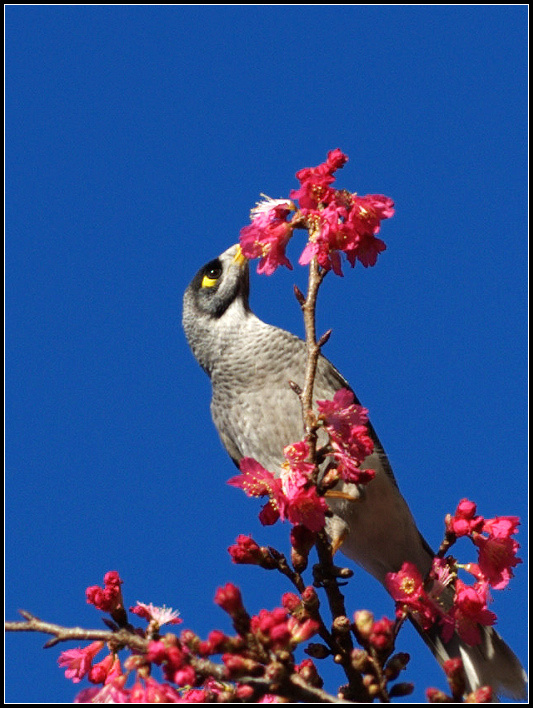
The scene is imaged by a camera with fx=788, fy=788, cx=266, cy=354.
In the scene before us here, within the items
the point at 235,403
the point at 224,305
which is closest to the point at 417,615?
the point at 235,403

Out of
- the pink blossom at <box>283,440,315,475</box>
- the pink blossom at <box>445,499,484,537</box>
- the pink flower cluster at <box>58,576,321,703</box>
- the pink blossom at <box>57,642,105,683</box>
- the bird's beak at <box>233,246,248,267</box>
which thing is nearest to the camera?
the pink flower cluster at <box>58,576,321,703</box>

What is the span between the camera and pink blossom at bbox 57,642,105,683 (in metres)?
2.91

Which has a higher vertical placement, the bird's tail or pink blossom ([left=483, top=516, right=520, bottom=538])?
pink blossom ([left=483, top=516, right=520, bottom=538])

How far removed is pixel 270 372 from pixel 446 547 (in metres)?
2.29

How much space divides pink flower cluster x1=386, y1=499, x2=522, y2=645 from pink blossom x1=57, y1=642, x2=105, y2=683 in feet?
3.81

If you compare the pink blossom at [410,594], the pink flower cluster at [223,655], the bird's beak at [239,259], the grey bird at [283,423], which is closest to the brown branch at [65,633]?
the pink flower cluster at [223,655]

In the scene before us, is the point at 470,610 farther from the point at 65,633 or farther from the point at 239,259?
the point at 239,259

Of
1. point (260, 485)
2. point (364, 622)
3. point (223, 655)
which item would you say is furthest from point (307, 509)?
point (223, 655)

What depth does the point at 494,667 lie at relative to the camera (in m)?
4.25

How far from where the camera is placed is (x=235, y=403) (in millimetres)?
5328

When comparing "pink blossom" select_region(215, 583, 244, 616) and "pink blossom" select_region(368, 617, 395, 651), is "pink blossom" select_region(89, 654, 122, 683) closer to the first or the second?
"pink blossom" select_region(215, 583, 244, 616)

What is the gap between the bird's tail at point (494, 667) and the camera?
4.19 metres

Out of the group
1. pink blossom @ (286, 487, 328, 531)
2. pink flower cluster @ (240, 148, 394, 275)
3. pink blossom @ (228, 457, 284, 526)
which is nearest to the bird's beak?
pink flower cluster @ (240, 148, 394, 275)

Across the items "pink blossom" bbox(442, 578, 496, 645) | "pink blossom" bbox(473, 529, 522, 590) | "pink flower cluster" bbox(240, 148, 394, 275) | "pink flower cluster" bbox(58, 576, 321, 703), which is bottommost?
"pink flower cluster" bbox(58, 576, 321, 703)
